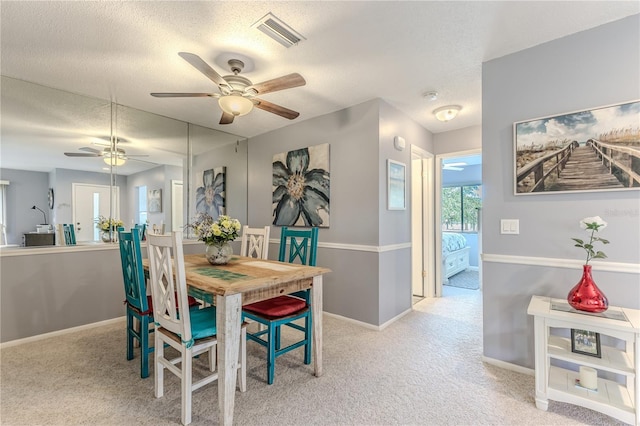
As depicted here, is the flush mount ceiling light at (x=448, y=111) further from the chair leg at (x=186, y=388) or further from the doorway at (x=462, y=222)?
the chair leg at (x=186, y=388)

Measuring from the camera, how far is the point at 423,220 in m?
4.21

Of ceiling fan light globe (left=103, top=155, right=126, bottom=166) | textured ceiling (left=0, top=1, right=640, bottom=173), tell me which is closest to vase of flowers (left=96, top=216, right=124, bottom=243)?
ceiling fan light globe (left=103, top=155, right=126, bottom=166)

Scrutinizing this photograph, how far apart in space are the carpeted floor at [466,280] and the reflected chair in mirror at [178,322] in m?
4.32

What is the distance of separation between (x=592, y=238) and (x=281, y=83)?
2310 mm

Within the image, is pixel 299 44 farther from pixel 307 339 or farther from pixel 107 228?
pixel 107 228

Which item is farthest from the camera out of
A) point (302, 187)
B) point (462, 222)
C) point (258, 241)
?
point (462, 222)

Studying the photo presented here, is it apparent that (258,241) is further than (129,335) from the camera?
Yes

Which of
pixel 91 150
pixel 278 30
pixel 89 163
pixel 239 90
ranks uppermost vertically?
pixel 278 30

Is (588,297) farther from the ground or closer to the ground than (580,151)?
closer to the ground

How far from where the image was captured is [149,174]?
385cm

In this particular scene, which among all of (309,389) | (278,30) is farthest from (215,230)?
(278,30)

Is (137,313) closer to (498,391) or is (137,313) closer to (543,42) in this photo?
(498,391)

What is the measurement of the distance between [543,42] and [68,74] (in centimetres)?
396

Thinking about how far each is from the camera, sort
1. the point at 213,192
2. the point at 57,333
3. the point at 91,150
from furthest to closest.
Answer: the point at 213,192 → the point at 91,150 → the point at 57,333
